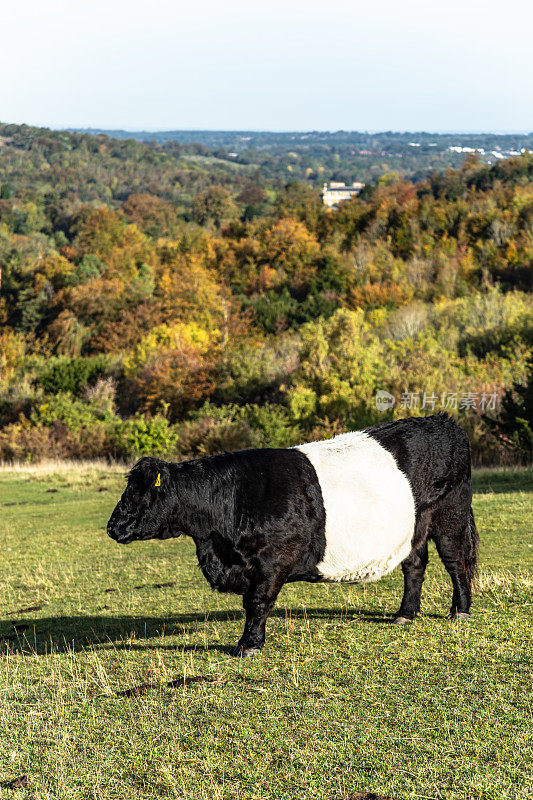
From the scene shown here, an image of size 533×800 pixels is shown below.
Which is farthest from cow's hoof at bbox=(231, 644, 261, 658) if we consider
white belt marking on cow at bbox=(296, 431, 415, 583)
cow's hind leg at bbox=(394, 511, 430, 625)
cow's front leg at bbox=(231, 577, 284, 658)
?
cow's hind leg at bbox=(394, 511, 430, 625)

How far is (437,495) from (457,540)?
53 cm

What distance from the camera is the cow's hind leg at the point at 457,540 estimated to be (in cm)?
726

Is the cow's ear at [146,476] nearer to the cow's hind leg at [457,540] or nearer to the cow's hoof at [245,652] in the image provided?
the cow's hoof at [245,652]

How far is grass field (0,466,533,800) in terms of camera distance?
4.73 meters

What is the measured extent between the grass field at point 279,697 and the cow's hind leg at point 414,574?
0.17m

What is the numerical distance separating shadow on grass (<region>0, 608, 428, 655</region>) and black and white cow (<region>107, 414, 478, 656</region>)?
3.22ft

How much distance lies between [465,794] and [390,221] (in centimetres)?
8150

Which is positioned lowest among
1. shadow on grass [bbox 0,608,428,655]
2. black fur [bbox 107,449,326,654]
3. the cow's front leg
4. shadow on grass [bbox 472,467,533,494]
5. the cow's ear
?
shadow on grass [bbox 472,467,533,494]

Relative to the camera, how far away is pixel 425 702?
218 inches

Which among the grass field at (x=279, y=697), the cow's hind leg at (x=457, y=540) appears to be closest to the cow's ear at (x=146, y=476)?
the grass field at (x=279, y=697)

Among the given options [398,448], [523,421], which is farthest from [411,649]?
[523,421]

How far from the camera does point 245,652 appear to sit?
6652mm

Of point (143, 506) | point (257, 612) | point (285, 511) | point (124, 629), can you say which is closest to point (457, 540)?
point (285, 511)

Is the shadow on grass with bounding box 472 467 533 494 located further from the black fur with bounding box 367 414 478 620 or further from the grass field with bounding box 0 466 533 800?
the black fur with bounding box 367 414 478 620
